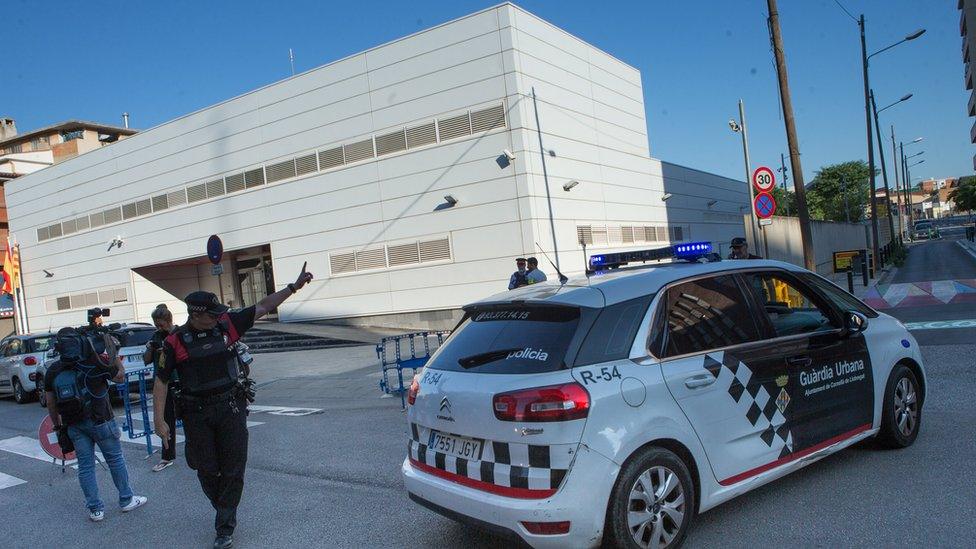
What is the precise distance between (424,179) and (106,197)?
17.9 meters

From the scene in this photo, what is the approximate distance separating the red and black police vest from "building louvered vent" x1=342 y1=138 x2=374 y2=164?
63.0 feet

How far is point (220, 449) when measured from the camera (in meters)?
4.60

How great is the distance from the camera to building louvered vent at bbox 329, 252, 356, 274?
78.5ft

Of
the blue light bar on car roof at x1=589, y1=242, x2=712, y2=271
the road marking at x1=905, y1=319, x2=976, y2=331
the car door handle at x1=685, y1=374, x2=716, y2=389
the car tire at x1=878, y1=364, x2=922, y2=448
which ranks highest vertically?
the blue light bar on car roof at x1=589, y1=242, x2=712, y2=271

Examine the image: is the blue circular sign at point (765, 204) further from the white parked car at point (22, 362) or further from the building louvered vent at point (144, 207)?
the building louvered vent at point (144, 207)

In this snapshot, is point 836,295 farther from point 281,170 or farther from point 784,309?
point 281,170

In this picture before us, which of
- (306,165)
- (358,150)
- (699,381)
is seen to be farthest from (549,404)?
(306,165)

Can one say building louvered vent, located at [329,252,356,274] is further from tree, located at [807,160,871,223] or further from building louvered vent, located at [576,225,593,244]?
tree, located at [807,160,871,223]

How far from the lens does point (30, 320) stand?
120ft

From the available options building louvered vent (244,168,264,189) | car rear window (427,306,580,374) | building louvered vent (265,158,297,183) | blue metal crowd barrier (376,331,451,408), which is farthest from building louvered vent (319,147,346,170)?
car rear window (427,306,580,374)

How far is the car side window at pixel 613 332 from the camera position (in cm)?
360

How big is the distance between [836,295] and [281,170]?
22896mm

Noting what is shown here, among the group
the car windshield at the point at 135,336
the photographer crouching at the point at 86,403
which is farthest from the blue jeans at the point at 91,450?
the car windshield at the point at 135,336

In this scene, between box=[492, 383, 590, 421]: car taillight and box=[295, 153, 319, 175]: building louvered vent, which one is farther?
box=[295, 153, 319, 175]: building louvered vent
